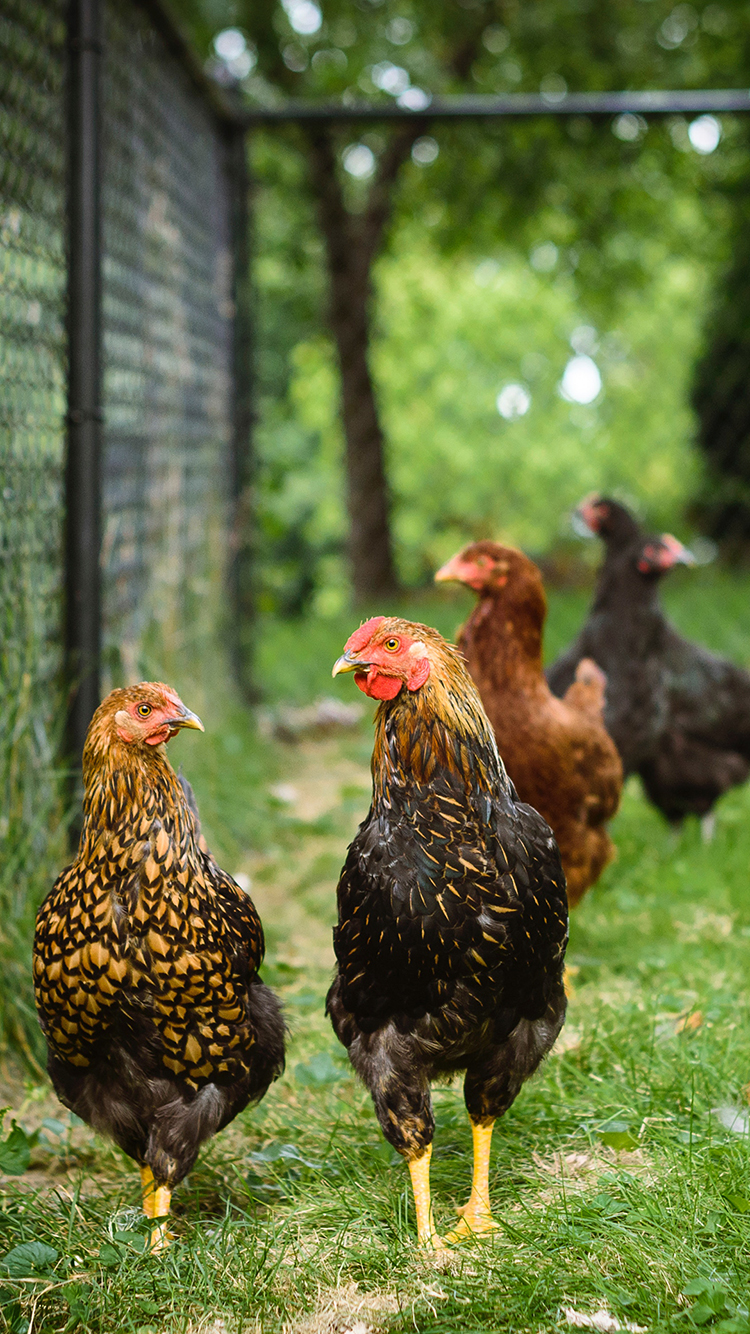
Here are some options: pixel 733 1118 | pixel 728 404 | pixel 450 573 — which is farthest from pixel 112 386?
pixel 728 404

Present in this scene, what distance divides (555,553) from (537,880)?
14748 mm

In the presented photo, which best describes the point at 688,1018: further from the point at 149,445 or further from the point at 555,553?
the point at 555,553

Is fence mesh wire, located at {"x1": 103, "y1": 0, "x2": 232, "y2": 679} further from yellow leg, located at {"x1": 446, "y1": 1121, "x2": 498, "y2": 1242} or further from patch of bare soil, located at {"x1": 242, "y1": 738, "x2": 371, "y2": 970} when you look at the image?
yellow leg, located at {"x1": 446, "y1": 1121, "x2": 498, "y2": 1242}

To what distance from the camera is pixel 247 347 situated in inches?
243

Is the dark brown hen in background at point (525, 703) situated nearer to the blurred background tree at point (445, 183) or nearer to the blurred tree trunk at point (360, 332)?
the blurred background tree at point (445, 183)

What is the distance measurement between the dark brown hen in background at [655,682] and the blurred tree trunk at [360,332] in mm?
5127

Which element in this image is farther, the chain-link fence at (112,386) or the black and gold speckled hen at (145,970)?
the chain-link fence at (112,386)

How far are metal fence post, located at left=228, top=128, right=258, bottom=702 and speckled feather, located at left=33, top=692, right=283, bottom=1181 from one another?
3908 millimetres

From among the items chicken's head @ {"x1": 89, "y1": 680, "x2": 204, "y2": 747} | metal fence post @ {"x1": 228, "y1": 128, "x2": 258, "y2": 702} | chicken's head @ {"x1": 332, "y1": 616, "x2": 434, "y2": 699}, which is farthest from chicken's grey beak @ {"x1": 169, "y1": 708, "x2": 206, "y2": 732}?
metal fence post @ {"x1": 228, "y1": 128, "x2": 258, "y2": 702}

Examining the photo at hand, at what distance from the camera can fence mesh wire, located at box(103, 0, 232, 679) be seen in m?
3.68

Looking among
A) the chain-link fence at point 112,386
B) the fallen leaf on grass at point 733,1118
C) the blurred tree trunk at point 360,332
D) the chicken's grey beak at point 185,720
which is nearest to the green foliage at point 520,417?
the blurred tree trunk at point 360,332

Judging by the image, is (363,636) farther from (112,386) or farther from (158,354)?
(158,354)

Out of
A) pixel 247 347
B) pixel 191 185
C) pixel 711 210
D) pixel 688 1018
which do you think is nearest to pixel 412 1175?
pixel 688 1018

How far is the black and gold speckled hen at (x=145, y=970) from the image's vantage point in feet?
6.56
